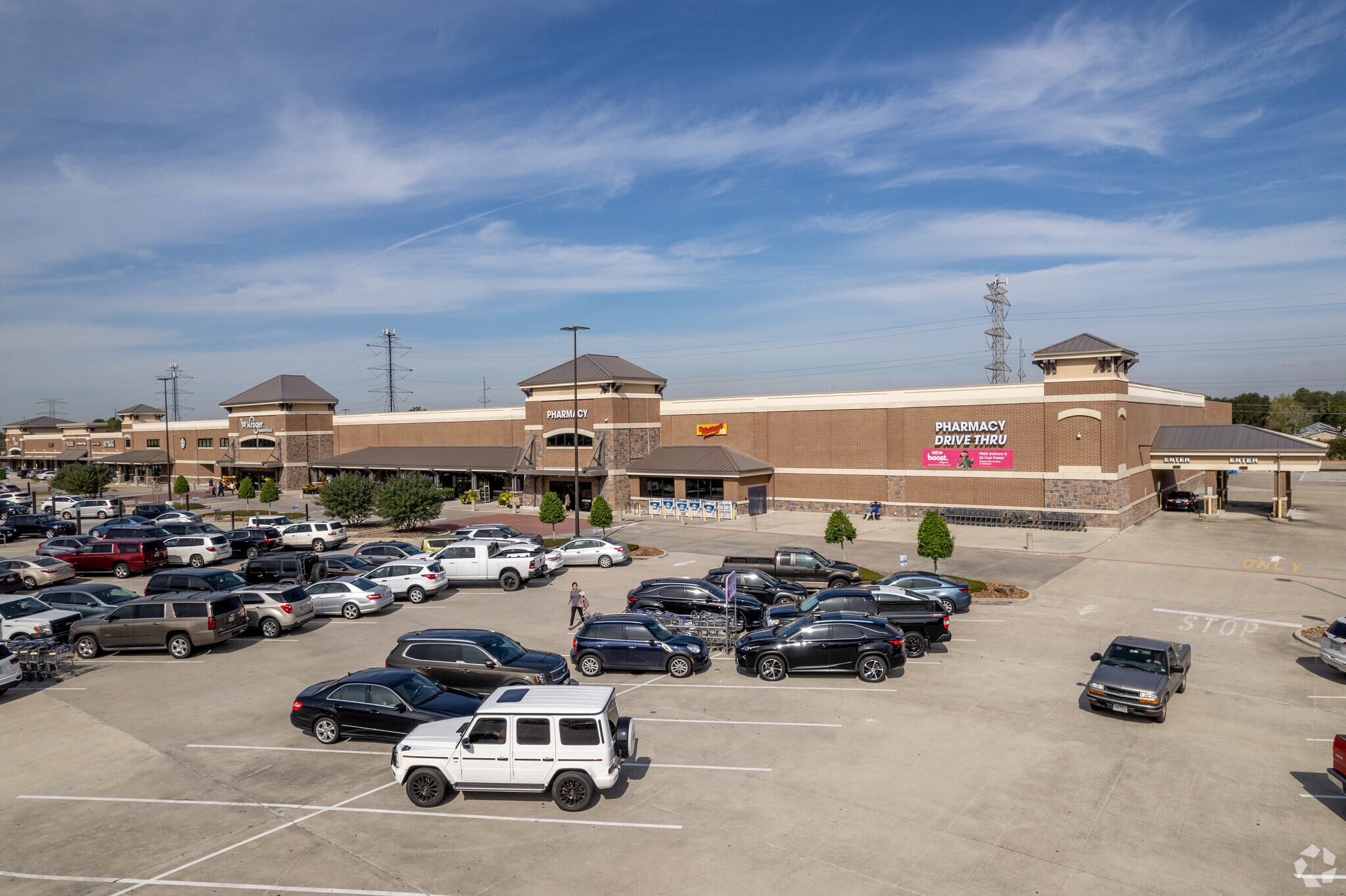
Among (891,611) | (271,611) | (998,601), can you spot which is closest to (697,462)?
(998,601)

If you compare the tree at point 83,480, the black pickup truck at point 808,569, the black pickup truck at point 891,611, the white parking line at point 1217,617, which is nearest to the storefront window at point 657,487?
the black pickup truck at point 808,569

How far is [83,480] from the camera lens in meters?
65.4

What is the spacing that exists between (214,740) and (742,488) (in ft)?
134

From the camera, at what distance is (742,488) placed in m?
53.2

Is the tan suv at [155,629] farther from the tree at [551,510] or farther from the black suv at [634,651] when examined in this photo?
the tree at [551,510]

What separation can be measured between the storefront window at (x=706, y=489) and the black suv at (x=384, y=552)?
2417cm

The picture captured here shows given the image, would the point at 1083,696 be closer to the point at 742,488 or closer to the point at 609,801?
the point at 609,801

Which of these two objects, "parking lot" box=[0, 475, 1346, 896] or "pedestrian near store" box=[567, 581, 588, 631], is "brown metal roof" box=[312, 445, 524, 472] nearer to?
"pedestrian near store" box=[567, 581, 588, 631]

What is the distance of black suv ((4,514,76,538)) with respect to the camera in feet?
155

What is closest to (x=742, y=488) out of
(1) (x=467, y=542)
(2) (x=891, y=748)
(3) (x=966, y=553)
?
(3) (x=966, y=553)

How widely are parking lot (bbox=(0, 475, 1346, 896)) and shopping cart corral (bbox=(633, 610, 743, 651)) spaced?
138 centimetres

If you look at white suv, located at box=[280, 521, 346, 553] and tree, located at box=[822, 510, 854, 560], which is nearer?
tree, located at box=[822, 510, 854, 560]

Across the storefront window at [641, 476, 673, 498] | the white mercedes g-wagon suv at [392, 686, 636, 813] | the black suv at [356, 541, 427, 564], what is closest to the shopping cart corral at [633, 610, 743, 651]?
the white mercedes g-wagon suv at [392, 686, 636, 813]

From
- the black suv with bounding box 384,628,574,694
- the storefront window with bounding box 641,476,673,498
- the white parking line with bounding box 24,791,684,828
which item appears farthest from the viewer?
the storefront window with bounding box 641,476,673,498
